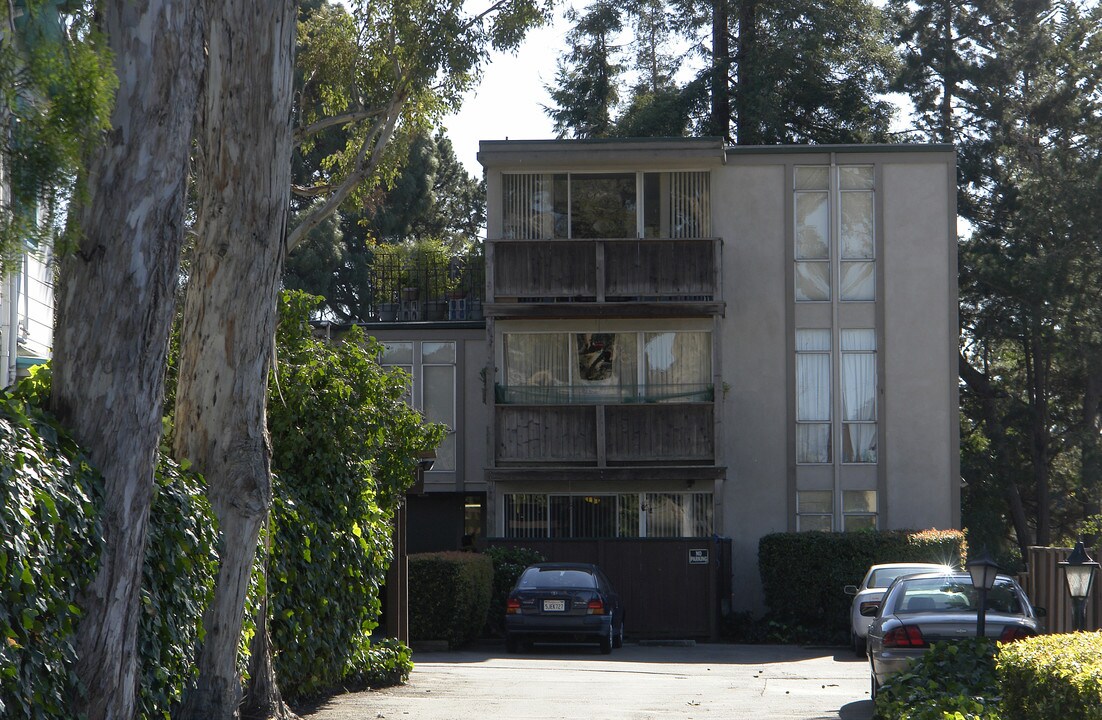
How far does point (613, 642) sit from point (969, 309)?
67.6 feet

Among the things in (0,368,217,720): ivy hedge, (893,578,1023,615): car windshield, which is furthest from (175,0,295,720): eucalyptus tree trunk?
(893,578,1023,615): car windshield

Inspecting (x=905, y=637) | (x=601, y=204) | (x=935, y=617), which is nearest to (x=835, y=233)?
(x=601, y=204)

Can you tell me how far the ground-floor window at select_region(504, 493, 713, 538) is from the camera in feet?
95.3

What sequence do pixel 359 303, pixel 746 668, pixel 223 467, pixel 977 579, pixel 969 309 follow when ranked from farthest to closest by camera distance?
pixel 359 303
pixel 969 309
pixel 746 668
pixel 977 579
pixel 223 467

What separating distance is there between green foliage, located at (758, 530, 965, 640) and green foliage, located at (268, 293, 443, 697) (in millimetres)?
14287

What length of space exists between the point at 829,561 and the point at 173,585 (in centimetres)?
1986

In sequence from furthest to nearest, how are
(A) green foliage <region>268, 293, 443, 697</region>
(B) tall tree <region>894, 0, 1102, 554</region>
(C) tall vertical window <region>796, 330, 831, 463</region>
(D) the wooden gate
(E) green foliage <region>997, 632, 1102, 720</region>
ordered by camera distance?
(B) tall tree <region>894, 0, 1102, 554</region>, (C) tall vertical window <region>796, 330, 831, 463</region>, (D) the wooden gate, (A) green foliage <region>268, 293, 443, 697</region>, (E) green foliage <region>997, 632, 1102, 720</region>

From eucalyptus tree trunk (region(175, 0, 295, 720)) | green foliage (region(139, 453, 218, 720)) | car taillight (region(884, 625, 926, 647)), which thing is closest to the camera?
green foliage (region(139, 453, 218, 720))

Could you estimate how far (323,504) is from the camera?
1268cm

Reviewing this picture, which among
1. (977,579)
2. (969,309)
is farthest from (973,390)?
(977,579)

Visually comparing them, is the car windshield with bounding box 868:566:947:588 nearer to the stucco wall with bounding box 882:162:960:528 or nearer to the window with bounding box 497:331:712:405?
the stucco wall with bounding box 882:162:960:528

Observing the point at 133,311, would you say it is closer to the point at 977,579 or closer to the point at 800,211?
the point at 977,579

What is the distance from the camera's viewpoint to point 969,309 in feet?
131

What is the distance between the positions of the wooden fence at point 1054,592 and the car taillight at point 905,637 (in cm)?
440
